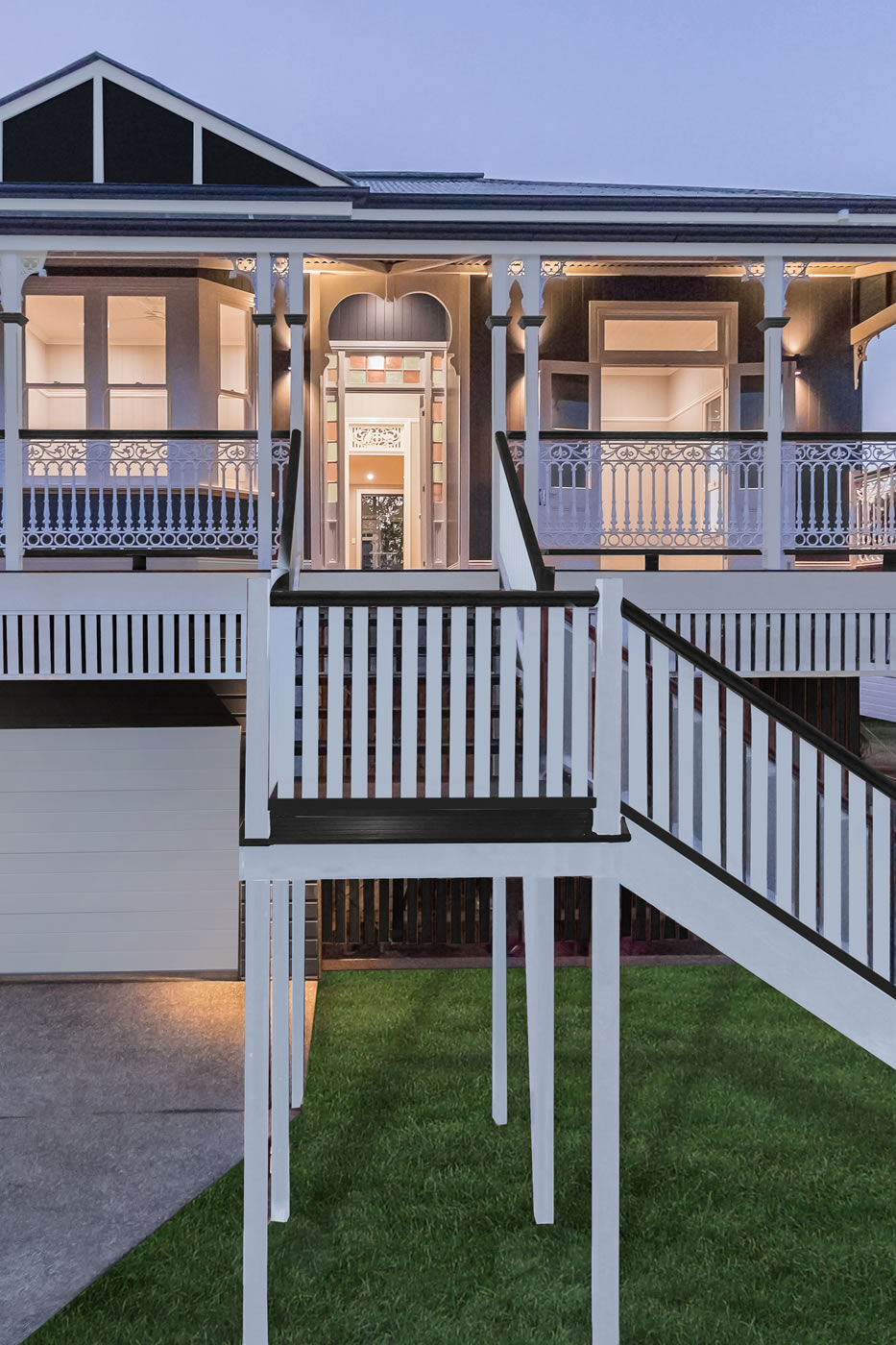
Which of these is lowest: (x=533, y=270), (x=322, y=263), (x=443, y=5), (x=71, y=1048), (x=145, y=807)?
(x=71, y=1048)

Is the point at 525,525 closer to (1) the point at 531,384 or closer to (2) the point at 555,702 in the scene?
(2) the point at 555,702

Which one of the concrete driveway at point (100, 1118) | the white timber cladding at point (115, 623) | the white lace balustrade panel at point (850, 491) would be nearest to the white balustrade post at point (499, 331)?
the white timber cladding at point (115, 623)

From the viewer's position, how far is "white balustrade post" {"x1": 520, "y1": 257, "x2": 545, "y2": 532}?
8000mm

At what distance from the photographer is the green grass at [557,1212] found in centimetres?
410

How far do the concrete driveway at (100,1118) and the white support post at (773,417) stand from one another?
6.03 metres

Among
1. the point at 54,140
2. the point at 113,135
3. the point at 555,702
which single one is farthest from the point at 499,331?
the point at 54,140

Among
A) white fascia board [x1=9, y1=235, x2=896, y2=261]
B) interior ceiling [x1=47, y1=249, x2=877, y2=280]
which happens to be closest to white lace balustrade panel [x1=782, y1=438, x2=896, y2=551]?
white fascia board [x1=9, y1=235, x2=896, y2=261]

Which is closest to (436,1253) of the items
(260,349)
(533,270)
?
(260,349)

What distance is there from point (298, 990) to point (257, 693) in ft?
9.25

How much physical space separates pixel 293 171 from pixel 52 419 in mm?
3755

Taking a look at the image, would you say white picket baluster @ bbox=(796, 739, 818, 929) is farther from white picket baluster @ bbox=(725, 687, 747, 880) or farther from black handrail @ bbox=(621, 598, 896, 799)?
white picket baluster @ bbox=(725, 687, 747, 880)

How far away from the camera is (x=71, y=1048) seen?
281 inches

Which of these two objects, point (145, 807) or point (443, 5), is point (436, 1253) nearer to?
point (145, 807)

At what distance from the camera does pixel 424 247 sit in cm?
805
